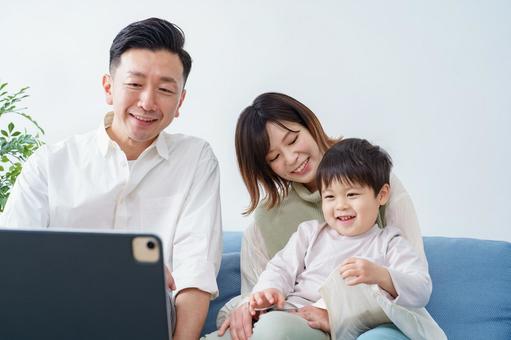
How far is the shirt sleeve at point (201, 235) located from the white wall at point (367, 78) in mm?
1027

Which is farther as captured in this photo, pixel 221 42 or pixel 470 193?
pixel 221 42

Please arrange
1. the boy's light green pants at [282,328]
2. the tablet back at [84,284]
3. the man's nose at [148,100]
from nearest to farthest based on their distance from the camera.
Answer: the tablet back at [84,284] < the boy's light green pants at [282,328] < the man's nose at [148,100]

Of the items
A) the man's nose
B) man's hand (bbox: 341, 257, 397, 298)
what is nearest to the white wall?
the man's nose

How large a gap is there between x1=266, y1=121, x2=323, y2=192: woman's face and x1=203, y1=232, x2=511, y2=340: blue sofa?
1.32 ft

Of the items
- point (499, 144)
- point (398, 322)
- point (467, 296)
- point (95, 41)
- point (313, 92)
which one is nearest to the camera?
point (398, 322)

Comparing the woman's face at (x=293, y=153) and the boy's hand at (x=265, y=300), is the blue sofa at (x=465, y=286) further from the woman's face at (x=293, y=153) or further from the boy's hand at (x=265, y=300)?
the boy's hand at (x=265, y=300)

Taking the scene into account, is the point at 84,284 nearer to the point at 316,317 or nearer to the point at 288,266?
the point at 316,317

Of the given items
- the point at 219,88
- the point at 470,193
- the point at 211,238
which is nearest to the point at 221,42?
the point at 219,88

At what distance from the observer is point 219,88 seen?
2.87 metres

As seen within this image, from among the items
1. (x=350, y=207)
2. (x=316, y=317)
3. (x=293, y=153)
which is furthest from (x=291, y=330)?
(x=293, y=153)

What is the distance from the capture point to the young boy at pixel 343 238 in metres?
1.53

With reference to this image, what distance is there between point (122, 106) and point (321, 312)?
69 centimetres

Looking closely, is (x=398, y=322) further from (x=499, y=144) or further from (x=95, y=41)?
(x=95, y=41)

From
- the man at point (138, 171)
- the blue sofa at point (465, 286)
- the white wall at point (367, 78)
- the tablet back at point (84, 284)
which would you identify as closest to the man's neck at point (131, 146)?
the man at point (138, 171)
